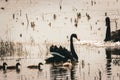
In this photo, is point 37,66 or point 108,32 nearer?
point 37,66

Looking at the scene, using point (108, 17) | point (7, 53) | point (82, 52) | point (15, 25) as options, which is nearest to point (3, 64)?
point (7, 53)

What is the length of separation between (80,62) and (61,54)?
22 centimetres

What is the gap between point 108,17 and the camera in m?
4.78

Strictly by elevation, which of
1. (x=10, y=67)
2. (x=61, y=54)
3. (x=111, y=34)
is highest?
(x=111, y=34)

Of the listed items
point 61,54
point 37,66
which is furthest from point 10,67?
point 61,54

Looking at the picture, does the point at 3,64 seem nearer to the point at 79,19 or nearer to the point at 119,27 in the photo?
the point at 79,19

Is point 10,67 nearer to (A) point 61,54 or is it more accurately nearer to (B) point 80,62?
(A) point 61,54

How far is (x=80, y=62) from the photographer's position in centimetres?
470

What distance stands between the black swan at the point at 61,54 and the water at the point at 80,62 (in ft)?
0.17

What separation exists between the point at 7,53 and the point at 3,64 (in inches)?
6.1

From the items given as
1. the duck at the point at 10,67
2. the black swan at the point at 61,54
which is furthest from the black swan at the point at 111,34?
the duck at the point at 10,67

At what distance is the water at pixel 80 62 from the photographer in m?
4.59

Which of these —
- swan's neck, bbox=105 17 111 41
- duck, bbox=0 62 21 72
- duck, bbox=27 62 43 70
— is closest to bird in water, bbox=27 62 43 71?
duck, bbox=27 62 43 70

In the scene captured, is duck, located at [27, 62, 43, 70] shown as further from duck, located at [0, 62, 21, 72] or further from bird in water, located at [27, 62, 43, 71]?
duck, located at [0, 62, 21, 72]
